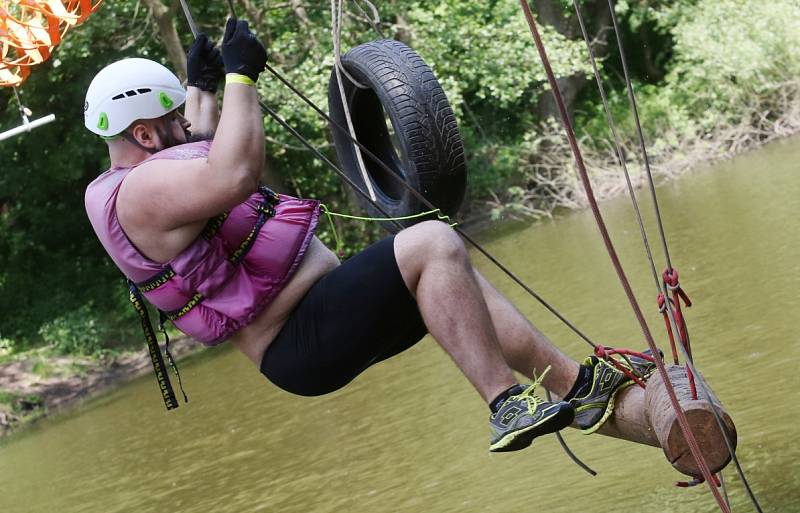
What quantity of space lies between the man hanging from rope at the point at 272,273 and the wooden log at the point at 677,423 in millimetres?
124

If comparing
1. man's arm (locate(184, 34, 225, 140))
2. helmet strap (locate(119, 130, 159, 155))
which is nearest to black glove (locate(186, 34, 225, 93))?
man's arm (locate(184, 34, 225, 140))

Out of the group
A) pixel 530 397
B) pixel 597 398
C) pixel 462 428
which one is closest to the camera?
pixel 530 397

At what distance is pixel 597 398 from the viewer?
14.7 ft

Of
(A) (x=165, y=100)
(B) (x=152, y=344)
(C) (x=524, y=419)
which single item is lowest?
→ (C) (x=524, y=419)

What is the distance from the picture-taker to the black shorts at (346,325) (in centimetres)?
419

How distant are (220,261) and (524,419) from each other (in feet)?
3.94

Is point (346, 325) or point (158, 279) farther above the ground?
point (158, 279)

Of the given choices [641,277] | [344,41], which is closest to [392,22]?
[344,41]

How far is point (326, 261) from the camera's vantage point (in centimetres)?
448

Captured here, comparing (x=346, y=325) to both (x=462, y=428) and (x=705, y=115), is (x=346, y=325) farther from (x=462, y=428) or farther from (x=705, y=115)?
(x=705, y=115)

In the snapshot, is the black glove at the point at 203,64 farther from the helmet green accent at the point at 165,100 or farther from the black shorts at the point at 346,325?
the black shorts at the point at 346,325

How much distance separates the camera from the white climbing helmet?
432 centimetres

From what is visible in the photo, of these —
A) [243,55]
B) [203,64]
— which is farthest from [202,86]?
[243,55]

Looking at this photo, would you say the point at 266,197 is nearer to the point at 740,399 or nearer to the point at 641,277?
the point at 740,399
